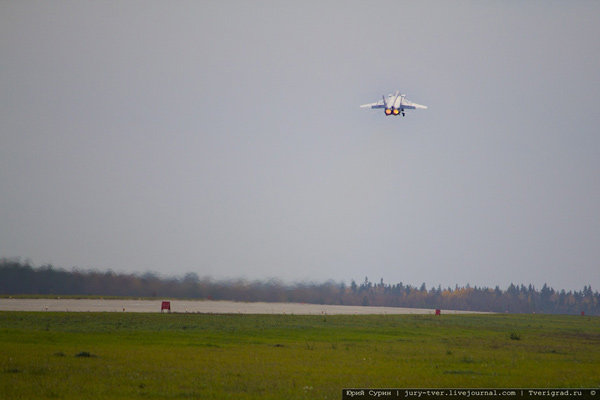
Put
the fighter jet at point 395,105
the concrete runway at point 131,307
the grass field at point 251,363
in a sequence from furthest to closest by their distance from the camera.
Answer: the concrete runway at point 131,307
the fighter jet at point 395,105
the grass field at point 251,363

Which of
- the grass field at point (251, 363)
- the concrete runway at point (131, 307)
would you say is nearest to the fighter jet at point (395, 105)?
the grass field at point (251, 363)

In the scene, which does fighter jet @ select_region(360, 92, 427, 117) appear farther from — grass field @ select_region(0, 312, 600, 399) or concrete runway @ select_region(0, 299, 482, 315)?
concrete runway @ select_region(0, 299, 482, 315)

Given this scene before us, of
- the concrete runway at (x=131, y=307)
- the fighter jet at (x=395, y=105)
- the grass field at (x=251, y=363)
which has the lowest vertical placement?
the concrete runway at (x=131, y=307)

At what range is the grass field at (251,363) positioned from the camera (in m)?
20.9

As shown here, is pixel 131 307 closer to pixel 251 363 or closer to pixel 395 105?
pixel 395 105

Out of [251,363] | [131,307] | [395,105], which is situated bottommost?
[131,307]

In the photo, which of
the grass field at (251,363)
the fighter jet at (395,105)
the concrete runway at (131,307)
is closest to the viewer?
the grass field at (251,363)

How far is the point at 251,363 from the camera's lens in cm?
2794

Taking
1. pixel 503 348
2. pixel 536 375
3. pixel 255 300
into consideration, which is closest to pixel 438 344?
pixel 503 348

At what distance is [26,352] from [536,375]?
949 inches

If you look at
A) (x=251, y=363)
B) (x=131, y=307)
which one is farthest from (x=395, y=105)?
(x=131, y=307)

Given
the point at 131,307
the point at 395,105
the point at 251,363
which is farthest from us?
the point at 131,307

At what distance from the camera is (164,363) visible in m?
27.1

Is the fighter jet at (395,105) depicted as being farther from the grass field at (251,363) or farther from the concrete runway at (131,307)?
the concrete runway at (131,307)
